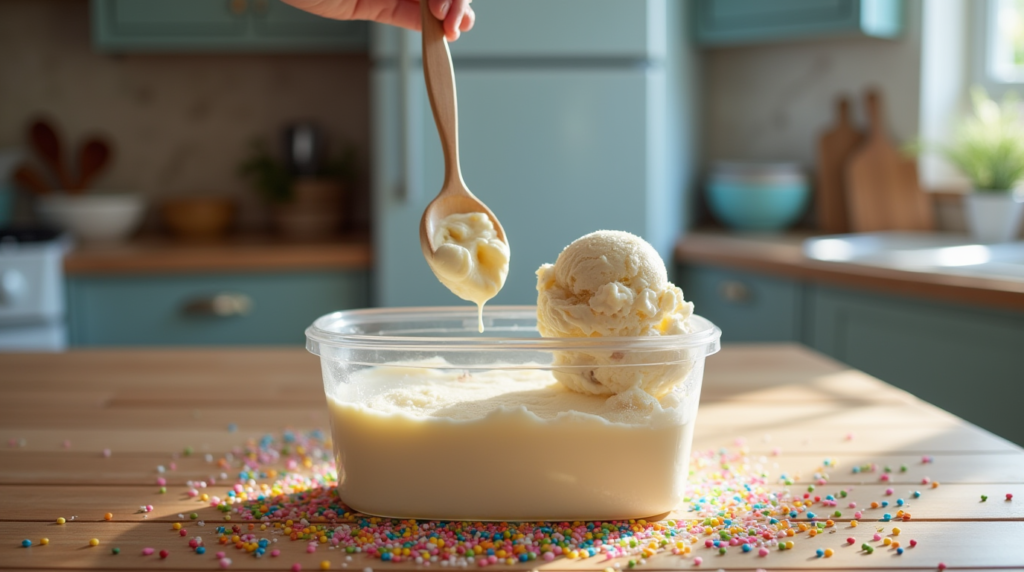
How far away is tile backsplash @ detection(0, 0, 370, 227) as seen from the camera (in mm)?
3088

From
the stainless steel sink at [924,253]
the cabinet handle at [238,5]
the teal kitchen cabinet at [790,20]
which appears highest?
the cabinet handle at [238,5]

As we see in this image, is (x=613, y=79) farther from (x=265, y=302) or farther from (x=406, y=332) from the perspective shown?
(x=406, y=332)

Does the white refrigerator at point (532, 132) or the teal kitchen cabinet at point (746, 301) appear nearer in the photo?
the teal kitchen cabinet at point (746, 301)

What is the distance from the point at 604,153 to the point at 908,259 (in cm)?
86

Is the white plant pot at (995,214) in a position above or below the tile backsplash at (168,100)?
below

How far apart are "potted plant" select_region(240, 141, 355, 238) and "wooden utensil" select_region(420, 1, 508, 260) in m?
2.03

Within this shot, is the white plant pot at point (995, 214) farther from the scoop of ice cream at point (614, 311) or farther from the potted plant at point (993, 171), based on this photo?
the scoop of ice cream at point (614, 311)

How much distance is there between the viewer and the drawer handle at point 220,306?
2539 mm

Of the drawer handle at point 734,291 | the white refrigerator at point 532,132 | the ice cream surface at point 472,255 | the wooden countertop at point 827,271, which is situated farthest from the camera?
the white refrigerator at point 532,132

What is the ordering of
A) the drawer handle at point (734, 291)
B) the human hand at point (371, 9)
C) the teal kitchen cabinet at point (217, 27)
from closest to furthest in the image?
the human hand at point (371, 9), the drawer handle at point (734, 291), the teal kitchen cabinet at point (217, 27)

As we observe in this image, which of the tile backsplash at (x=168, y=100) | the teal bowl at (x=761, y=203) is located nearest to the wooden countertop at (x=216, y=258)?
the tile backsplash at (x=168, y=100)

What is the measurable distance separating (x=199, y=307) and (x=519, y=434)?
6.26 feet

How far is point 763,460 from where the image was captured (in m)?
Result: 1.03

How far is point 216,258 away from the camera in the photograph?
254 cm
